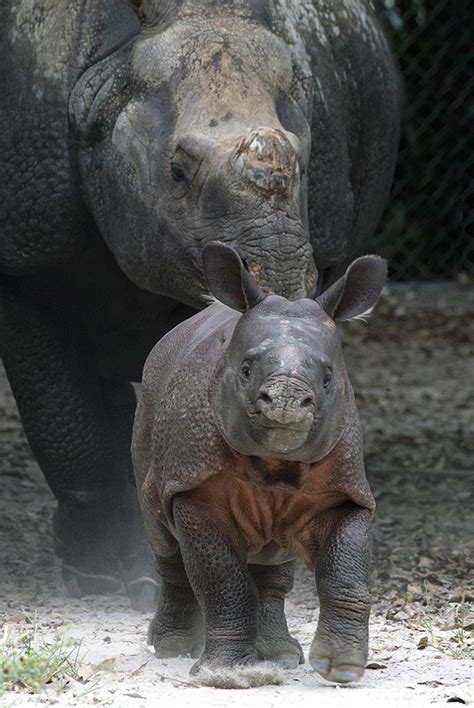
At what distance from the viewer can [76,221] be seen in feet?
20.4

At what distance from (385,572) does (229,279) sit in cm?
225

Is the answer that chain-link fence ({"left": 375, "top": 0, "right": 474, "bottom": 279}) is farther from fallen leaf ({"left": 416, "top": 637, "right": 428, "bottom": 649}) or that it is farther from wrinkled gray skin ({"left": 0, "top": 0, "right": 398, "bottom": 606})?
fallen leaf ({"left": 416, "top": 637, "right": 428, "bottom": 649})

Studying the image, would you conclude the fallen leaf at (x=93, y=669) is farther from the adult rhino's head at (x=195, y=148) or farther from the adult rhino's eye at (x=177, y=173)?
the adult rhino's eye at (x=177, y=173)

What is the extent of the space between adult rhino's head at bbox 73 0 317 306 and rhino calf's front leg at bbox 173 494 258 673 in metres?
0.92

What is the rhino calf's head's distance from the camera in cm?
416

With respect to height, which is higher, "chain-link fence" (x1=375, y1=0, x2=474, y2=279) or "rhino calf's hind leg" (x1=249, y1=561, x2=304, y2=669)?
"rhino calf's hind leg" (x1=249, y1=561, x2=304, y2=669)

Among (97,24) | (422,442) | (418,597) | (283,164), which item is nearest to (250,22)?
(97,24)

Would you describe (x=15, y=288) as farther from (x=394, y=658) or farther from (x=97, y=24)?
(x=394, y=658)

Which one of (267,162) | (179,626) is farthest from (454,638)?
(267,162)

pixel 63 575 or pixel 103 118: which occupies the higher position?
pixel 103 118

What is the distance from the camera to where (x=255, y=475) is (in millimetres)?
4410

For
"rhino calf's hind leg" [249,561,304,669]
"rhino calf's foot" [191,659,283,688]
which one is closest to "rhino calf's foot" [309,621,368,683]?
"rhino calf's foot" [191,659,283,688]

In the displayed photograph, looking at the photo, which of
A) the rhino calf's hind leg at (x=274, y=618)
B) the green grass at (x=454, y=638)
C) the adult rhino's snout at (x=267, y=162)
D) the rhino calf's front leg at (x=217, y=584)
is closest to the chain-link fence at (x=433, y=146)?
the adult rhino's snout at (x=267, y=162)

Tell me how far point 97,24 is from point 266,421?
249cm
